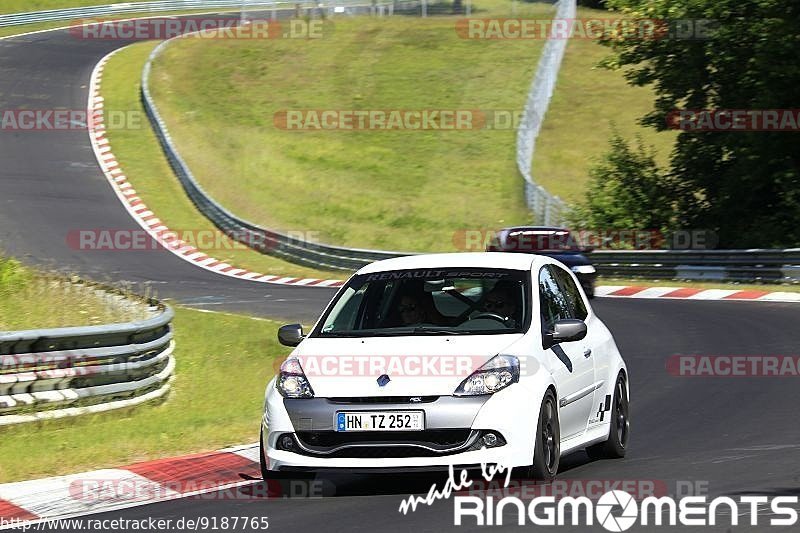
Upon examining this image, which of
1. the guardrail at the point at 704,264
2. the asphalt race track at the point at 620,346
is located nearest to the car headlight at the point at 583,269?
the asphalt race track at the point at 620,346

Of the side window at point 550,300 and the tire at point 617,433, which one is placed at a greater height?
the side window at point 550,300

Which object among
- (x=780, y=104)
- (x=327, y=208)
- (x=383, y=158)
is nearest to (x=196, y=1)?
(x=383, y=158)

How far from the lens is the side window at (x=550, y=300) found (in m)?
9.95

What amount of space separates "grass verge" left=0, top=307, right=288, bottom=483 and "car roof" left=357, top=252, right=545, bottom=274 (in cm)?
227

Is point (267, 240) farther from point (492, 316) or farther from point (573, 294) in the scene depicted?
point (492, 316)

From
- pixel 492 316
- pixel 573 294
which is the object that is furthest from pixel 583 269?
pixel 492 316

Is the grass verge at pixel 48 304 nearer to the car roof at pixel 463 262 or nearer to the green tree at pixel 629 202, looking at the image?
the car roof at pixel 463 262

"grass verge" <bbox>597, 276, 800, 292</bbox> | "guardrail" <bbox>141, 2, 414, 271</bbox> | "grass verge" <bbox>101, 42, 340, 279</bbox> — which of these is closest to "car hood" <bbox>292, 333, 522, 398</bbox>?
"grass verge" <bbox>597, 276, 800, 292</bbox>

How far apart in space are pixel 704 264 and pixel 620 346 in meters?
12.1

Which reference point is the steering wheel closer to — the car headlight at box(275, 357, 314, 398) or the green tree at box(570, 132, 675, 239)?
the car headlight at box(275, 357, 314, 398)

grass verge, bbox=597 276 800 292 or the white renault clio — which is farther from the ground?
the white renault clio

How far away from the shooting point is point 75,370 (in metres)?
12.5

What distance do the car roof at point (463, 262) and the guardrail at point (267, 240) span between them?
68.0 feet

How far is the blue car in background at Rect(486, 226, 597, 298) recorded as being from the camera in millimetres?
26438
